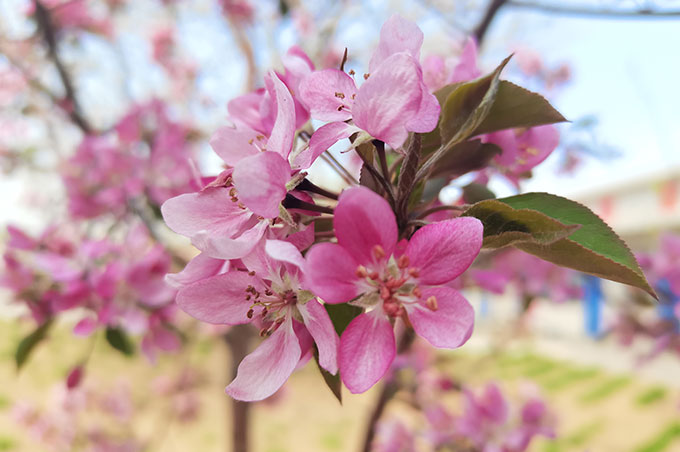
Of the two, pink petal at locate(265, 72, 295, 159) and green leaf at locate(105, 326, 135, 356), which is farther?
green leaf at locate(105, 326, 135, 356)

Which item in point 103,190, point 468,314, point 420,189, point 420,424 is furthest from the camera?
point 420,424

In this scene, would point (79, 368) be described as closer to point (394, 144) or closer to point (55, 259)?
point (55, 259)

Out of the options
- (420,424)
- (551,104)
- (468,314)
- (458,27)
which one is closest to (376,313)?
(468,314)

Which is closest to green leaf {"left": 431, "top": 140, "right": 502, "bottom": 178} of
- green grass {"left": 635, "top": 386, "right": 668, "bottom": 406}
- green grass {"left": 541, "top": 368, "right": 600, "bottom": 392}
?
green grass {"left": 635, "top": 386, "right": 668, "bottom": 406}

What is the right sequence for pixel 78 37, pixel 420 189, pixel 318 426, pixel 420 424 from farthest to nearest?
pixel 318 426, pixel 78 37, pixel 420 424, pixel 420 189

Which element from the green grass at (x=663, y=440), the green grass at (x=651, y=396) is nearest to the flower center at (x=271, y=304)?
the green grass at (x=663, y=440)

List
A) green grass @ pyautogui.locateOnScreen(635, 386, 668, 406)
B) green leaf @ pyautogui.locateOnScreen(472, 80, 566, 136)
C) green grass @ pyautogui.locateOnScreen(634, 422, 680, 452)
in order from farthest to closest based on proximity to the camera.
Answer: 1. green grass @ pyautogui.locateOnScreen(635, 386, 668, 406)
2. green grass @ pyautogui.locateOnScreen(634, 422, 680, 452)
3. green leaf @ pyautogui.locateOnScreen(472, 80, 566, 136)

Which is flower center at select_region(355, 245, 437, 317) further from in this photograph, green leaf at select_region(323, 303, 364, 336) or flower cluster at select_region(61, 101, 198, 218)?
flower cluster at select_region(61, 101, 198, 218)
